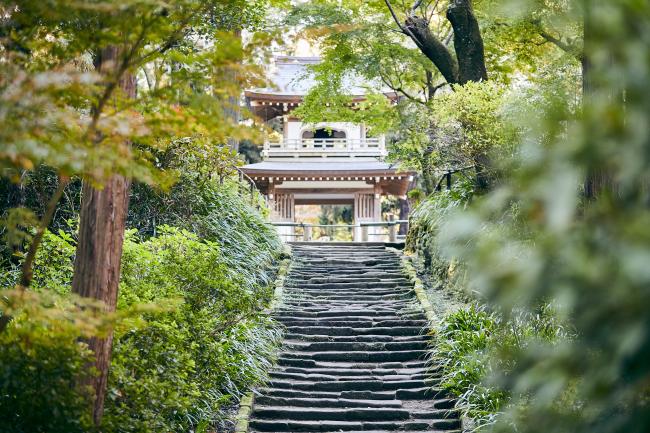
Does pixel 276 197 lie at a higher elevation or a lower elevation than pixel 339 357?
higher

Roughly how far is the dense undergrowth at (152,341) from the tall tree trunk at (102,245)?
12 cm

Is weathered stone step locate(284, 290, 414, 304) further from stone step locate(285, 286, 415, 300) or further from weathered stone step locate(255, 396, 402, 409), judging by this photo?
weathered stone step locate(255, 396, 402, 409)

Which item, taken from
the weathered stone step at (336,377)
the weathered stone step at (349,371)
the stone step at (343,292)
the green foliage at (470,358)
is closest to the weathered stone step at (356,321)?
the green foliage at (470,358)

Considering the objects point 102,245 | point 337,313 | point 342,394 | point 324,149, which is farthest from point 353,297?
point 324,149

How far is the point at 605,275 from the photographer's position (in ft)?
4.76

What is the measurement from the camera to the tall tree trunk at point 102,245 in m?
4.27

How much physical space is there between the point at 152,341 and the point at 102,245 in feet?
2.83

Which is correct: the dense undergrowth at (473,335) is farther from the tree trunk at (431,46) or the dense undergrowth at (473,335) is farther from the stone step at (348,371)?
the tree trunk at (431,46)

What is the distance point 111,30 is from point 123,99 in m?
0.36

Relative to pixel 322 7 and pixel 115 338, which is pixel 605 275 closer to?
pixel 115 338

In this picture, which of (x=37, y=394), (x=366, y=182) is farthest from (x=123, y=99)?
(x=366, y=182)

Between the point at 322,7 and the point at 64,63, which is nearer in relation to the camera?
the point at 64,63

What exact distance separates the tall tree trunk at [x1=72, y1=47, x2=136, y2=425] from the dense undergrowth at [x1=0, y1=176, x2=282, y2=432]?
0.40 ft

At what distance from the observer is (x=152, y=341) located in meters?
4.84
